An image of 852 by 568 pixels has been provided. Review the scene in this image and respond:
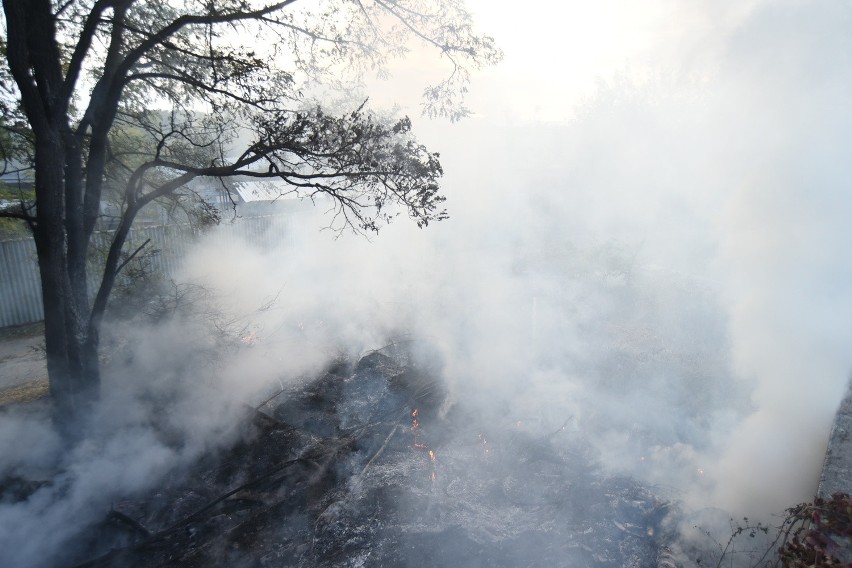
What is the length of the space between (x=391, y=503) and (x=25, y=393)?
6.23 meters

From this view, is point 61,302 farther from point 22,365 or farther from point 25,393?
A: point 22,365

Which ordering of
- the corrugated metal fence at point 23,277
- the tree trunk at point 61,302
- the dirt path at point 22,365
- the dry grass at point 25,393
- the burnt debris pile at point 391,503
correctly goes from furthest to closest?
the corrugated metal fence at point 23,277
the dirt path at point 22,365
the dry grass at point 25,393
the tree trunk at point 61,302
the burnt debris pile at point 391,503

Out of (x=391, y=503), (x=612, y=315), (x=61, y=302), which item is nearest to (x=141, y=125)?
(x=61, y=302)

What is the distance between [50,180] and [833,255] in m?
10.6

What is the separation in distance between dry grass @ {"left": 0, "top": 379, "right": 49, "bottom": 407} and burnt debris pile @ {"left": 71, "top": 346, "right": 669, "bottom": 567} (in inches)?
137

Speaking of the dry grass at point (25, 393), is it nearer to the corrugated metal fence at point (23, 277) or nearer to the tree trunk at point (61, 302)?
the tree trunk at point (61, 302)

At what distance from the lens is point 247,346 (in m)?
8.02

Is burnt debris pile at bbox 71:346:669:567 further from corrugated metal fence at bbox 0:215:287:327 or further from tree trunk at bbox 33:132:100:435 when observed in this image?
corrugated metal fence at bbox 0:215:287:327

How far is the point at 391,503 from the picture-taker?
454 cm

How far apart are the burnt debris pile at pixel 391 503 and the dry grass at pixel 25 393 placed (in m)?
3.47

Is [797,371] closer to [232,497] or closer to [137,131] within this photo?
[232,497]

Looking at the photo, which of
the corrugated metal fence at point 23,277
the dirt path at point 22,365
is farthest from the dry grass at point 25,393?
the corrugated metal fence at point 23,277

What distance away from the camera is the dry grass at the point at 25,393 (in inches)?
259

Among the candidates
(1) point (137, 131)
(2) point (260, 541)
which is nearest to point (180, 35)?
(1) point (137, 131)
